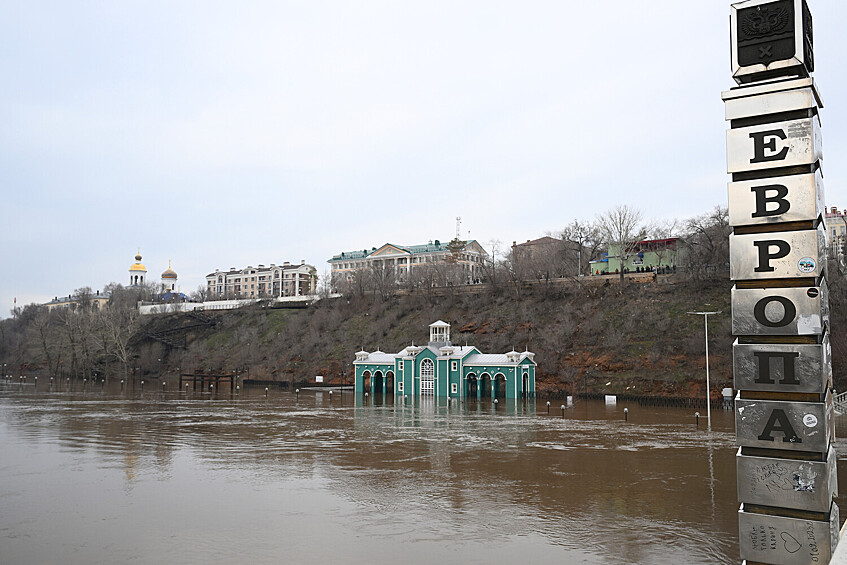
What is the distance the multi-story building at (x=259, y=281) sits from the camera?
15338 centimetres

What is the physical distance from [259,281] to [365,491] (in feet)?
488

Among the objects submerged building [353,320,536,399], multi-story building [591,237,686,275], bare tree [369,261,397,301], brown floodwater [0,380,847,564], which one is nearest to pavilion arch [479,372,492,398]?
submerged building [353,320,536,399]

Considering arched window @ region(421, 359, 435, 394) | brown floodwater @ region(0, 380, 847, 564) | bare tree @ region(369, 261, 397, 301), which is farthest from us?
bare tree @ region(369, 261, 397, 301)

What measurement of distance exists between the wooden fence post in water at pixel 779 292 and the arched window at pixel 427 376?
177 feet

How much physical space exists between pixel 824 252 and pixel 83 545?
15.6m

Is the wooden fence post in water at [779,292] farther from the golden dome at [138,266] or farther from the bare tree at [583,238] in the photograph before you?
the golden dome at [138,266]

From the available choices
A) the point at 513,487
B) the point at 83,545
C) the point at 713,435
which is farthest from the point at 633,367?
the point at 83,545

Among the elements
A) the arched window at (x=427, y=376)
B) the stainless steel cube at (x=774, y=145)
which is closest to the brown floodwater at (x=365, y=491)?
the stainless steel cube at (x=774, y=145)

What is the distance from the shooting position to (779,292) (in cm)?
881

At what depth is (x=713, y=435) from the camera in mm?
33469

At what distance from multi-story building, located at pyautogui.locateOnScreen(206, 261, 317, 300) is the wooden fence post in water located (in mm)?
139492

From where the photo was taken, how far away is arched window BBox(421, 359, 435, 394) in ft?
204

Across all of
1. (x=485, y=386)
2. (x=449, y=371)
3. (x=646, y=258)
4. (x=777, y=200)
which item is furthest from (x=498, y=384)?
(x=777, y=200)

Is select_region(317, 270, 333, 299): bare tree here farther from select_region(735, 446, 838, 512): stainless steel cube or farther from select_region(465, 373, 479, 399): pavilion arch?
select_region(735, 446, 838, 512): stainless steel cube
